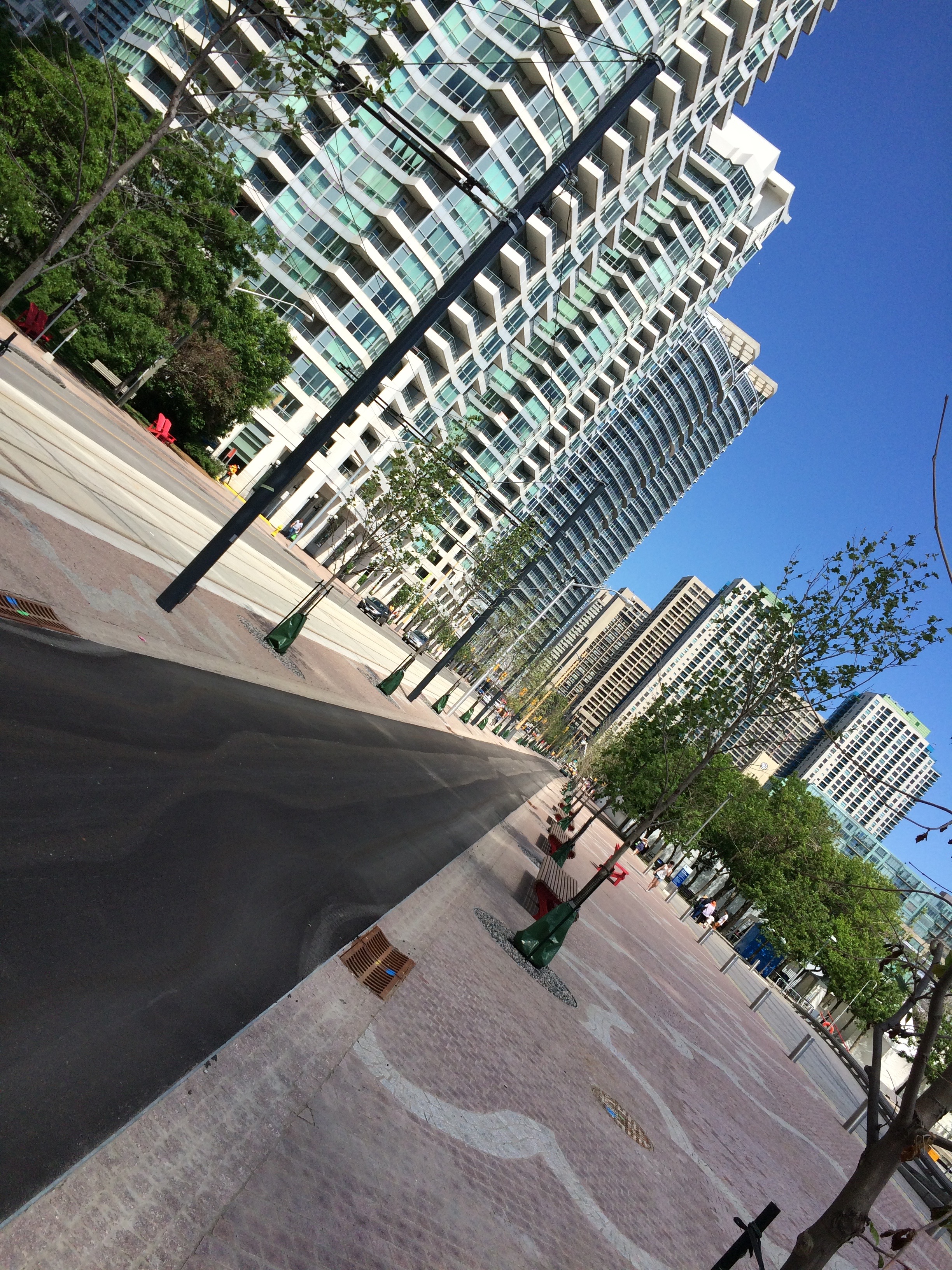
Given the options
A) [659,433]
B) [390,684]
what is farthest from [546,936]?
[659,433]

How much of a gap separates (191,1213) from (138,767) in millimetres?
4163

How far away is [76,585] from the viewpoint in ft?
32.6

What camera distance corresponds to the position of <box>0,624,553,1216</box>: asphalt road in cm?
388

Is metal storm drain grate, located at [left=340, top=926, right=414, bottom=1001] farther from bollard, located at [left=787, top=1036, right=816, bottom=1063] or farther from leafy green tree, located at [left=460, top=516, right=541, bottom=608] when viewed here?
leafy green tree, located at [left=460, top=516, right=541, bottom=608]

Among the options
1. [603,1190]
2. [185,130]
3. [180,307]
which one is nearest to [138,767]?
[603,1190]

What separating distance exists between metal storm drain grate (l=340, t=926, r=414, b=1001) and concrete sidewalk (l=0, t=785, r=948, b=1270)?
0.18 m

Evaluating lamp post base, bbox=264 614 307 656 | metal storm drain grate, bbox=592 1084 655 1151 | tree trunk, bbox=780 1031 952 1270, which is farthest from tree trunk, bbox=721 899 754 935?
tree trunk, bbox=780 1031 952 1270

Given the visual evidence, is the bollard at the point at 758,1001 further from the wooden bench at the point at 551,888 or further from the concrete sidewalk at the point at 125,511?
the concrete sidewalk at the point at 125,511

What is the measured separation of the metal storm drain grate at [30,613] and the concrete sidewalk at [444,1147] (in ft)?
15.3

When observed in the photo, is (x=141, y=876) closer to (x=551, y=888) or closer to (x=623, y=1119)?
(x=623, y=1119)

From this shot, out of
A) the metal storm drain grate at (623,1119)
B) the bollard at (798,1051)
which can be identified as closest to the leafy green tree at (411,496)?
the bollard at (798,1051)

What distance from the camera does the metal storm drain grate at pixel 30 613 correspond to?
25.7ft

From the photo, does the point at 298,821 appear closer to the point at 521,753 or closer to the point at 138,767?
the point at 138,767

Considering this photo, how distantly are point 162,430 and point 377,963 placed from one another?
3952cm
